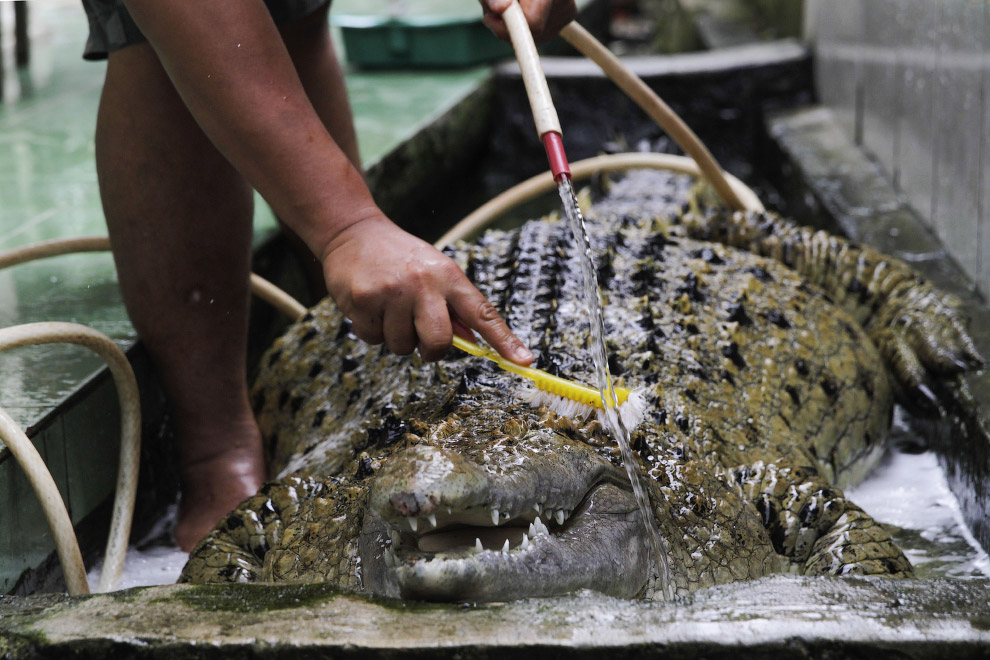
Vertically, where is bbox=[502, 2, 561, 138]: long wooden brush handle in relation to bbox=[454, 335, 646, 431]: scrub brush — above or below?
above

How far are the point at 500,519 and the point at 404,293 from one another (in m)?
0.44

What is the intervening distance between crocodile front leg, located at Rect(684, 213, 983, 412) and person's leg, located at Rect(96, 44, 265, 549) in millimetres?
1656

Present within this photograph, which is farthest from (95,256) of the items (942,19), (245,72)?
(942,19)

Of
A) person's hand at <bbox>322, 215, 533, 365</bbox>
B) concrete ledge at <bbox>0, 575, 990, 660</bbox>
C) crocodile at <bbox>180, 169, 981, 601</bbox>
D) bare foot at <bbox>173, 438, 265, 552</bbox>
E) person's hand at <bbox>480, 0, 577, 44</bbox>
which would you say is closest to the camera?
concrete ledge at <bbox>0, 575, 990, 660</bbox>

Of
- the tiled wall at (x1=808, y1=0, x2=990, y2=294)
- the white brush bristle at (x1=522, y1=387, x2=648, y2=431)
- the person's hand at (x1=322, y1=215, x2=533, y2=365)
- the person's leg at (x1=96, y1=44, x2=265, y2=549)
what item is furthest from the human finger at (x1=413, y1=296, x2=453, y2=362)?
the tiled wall at (x1=808, y1=0, x2=990, y2=294)

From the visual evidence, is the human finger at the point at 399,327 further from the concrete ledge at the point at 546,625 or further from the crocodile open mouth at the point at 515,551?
the concrete ledge at the point at 546,625

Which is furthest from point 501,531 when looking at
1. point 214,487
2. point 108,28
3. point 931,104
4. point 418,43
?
point 418,43

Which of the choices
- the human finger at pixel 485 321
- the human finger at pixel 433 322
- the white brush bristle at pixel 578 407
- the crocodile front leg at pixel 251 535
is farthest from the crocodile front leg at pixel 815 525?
the crocodile front leg at pixel 251 535

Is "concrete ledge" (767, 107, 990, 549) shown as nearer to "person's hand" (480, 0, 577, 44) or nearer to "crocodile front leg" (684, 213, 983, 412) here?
"crocodile front leg" (684, 213, 983, 412)

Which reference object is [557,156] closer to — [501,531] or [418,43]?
[501,531]

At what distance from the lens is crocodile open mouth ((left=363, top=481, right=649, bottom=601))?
56.4 inches

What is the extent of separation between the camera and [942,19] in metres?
3.47

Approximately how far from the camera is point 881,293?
315 centimetres

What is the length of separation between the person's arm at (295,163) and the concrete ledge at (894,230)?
4.25 ft
